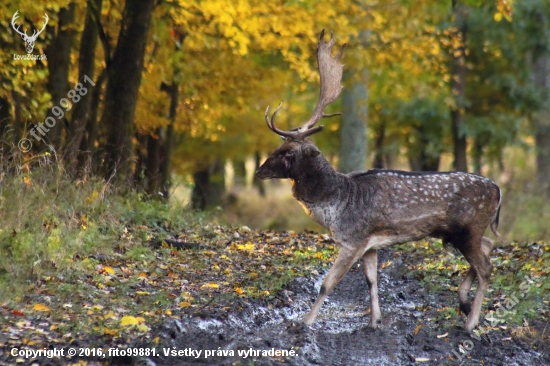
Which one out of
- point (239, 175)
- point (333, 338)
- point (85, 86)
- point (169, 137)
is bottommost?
point (239, 175)

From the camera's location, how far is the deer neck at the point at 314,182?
27.4ft

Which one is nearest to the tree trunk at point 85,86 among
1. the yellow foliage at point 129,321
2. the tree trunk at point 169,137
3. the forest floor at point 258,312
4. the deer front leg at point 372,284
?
the forest floor at point 258,312

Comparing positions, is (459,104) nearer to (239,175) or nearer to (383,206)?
(239,175)

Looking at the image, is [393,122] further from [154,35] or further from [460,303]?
[460,303]

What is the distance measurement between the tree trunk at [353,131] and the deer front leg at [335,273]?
45.0ft

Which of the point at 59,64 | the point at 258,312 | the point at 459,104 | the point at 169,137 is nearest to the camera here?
the point at 258,312

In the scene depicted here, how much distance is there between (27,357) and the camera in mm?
6141

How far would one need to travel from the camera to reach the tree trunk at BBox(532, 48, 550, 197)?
2469 centimetres

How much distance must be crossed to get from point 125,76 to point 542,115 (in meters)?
16.4

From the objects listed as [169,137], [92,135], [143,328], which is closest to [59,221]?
[143,328]

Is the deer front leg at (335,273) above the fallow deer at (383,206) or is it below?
below

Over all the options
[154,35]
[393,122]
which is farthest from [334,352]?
[393,122]

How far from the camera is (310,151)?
832cm

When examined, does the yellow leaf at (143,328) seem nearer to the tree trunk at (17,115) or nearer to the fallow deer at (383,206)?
the fallow deer at (383,206)
